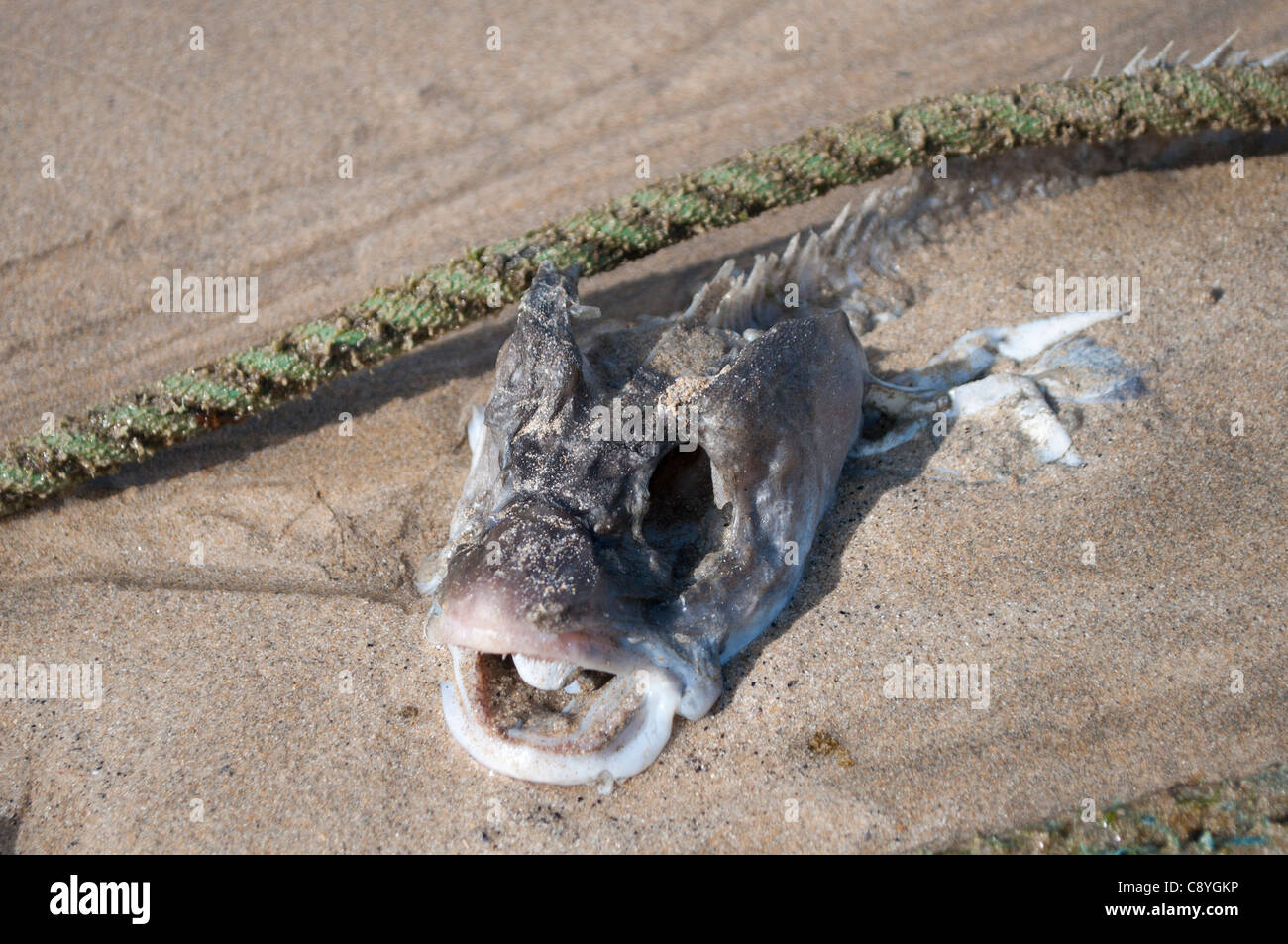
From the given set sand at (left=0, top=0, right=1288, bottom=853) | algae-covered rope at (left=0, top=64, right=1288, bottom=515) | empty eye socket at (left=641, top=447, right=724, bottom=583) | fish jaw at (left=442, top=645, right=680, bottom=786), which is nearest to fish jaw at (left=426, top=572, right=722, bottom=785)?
fish jaw at (left=442, top=645, right=680, bottom=786)

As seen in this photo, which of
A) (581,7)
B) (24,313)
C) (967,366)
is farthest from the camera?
(581,7)

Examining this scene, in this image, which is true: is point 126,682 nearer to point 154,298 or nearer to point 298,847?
point 298,847

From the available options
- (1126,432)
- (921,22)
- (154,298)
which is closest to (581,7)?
(921,22)

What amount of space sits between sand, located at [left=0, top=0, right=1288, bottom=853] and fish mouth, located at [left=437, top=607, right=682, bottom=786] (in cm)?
9

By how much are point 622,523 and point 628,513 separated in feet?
0.10

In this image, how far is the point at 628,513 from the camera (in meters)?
2.61

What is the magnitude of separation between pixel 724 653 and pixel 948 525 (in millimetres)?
870

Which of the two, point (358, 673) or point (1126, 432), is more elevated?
point (1126, 432)

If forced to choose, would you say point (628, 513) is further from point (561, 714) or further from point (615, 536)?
point (561, 714)

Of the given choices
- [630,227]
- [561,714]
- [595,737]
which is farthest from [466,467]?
[595,737]

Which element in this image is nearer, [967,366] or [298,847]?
[298,847]

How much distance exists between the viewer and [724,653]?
2.72 m
